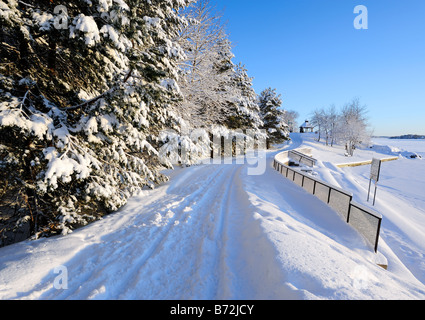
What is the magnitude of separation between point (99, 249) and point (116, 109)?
331 cm

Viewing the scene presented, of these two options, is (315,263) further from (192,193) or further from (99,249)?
(192,193)

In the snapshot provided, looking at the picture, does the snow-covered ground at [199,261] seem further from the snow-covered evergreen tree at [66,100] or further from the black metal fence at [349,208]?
the snow-covered evergreen tree at [66,100]

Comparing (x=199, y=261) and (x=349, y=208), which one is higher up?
(x=199, y=261)

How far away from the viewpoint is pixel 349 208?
6566 millimetres

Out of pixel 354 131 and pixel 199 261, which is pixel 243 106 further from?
pixel 354 131

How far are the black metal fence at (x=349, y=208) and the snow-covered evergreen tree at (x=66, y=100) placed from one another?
24.1ft

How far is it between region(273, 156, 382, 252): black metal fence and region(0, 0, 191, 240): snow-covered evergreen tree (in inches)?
289

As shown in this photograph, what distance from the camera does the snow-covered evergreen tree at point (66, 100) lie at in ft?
12.4

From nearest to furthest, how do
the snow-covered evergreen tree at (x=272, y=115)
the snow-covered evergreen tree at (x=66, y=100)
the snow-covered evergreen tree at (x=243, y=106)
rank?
the snow-covered evergreen tree at (x=66, y=100), the snow-covered evergreen tree at (x=243, y=106), the snow-covered evergreen tree at (x=272, y=115)

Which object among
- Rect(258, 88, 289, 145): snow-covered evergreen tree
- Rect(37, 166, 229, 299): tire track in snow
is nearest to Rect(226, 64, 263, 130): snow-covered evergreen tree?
Rect(258, 88, 289, 145): snow-covered evergreen tree

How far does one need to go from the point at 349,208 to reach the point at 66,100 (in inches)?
392

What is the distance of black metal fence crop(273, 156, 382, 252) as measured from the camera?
5531 mm

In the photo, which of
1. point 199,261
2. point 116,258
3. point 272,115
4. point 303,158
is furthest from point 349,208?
point 272,115

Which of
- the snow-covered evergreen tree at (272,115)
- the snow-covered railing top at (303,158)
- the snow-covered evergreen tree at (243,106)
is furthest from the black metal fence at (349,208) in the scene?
the snow-covered evergreen tree at (272,115)
